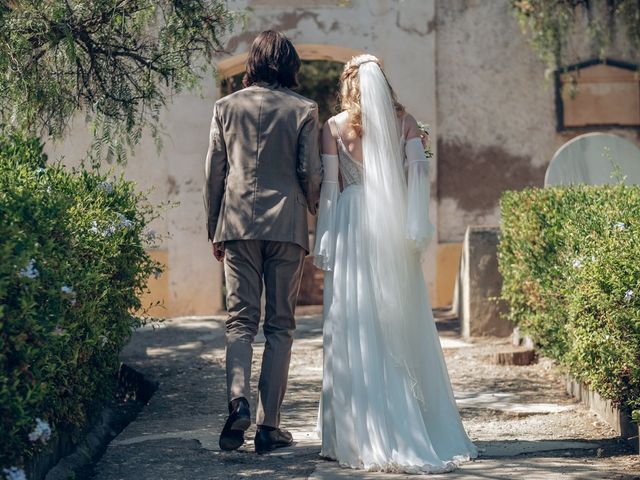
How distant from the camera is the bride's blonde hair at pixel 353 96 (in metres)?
5.29

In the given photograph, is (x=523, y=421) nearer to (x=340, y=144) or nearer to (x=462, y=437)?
(x=462, y=437)

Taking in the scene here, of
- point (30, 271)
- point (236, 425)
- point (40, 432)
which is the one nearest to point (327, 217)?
point (236, 425)

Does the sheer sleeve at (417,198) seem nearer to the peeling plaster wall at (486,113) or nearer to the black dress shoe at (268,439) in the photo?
the black dress shoe at (268,439)

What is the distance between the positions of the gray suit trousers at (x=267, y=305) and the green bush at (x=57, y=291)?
2.07ft

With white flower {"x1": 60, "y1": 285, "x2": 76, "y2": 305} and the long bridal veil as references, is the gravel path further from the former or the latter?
white flower {"x1": 60, "y1": 285, "x2": 76, "y2": 305}

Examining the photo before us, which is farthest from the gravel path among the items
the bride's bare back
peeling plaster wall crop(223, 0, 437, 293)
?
peeling plaster wall crop(223, 0, 437, 293)

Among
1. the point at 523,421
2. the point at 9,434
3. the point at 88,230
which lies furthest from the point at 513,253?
the point at 9,434

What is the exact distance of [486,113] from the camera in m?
11.6

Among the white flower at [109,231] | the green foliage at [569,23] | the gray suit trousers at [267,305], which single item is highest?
the green foliage at [569,23]

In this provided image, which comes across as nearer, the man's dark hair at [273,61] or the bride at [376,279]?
the bride at [376,279]

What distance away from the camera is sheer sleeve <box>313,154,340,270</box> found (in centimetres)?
530

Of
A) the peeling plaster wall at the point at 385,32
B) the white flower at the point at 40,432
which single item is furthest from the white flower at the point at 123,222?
the peeling plaster wall at the point at 385,32

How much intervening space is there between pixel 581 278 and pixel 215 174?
6.47 feet

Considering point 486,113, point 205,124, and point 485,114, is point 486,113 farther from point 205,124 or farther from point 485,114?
point 205,124
